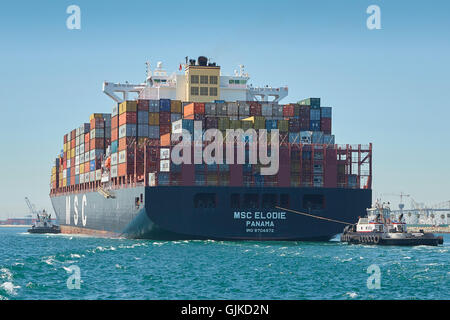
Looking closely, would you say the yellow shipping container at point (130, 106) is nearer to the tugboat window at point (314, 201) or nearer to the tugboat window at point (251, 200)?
the tugboat window at point (251, 200)

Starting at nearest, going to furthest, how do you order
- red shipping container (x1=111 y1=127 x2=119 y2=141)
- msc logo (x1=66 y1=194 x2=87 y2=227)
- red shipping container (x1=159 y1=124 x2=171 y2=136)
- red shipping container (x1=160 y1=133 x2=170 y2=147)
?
red shipping container (x1=160 y1=133 x2=170 y2=147) → red shipping container (x1=159 y1=124 x2=171 y2=136) → red shipping container (x1=111 y1=127 x2=119 y2=141) → msc logo (x1=66 y1=194 x2=87 y2=227)

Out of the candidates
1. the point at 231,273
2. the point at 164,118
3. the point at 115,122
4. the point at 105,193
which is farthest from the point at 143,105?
the point at 231,273

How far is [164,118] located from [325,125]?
58.4 ft

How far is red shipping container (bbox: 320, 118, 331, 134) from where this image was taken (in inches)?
3312

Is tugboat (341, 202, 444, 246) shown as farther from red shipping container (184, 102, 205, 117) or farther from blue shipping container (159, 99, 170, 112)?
blue shipping container (159, 99, 170, 112)

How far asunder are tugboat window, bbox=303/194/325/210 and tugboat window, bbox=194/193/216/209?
9262mm

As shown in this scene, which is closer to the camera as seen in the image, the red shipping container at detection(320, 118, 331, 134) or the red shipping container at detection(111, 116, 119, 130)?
the red shipping container at detection(320, 118, 331, 134)

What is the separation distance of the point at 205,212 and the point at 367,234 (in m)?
15.5

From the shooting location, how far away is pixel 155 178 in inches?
3007

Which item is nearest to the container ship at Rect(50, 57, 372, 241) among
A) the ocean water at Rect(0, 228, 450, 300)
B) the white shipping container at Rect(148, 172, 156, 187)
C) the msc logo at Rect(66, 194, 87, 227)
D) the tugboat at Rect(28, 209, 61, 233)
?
the white shipping container at Rect(148, 172, 156, 187)

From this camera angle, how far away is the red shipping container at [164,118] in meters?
85.8

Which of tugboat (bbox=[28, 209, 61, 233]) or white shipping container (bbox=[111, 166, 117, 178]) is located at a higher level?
white shipping container (bbox=[111, 166, 117, 178])

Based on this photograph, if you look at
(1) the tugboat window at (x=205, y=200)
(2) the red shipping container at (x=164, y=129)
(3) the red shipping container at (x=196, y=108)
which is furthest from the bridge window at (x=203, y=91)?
(1) the tugboat window at (x=205, y=200)
